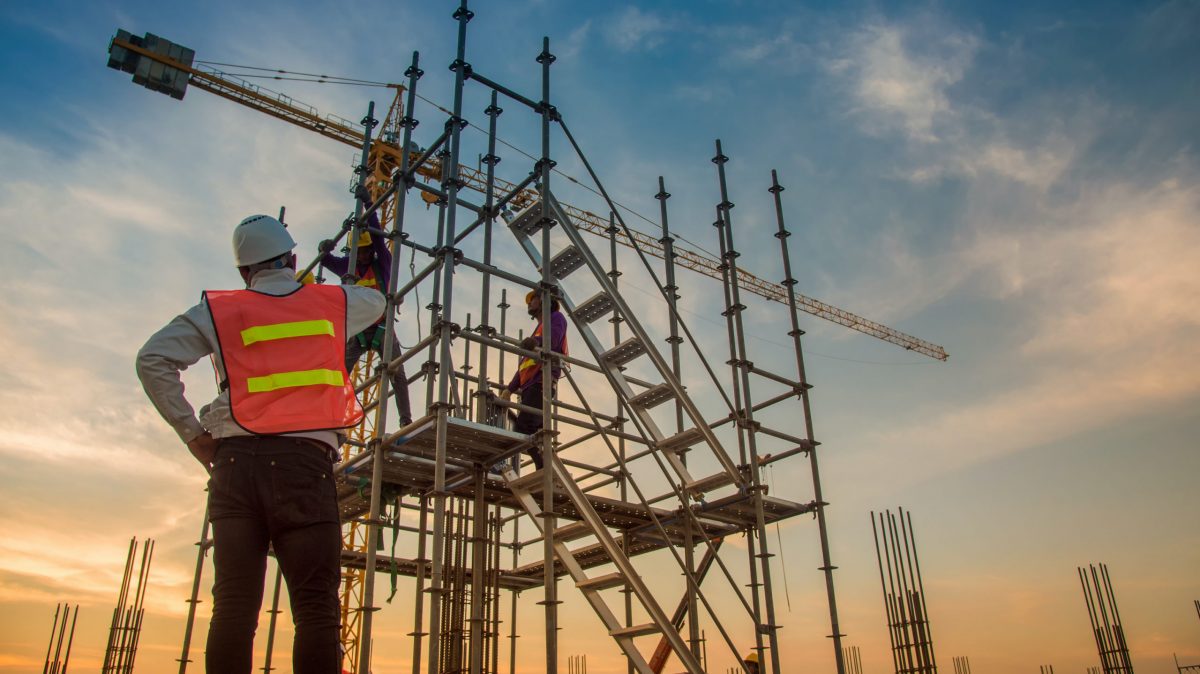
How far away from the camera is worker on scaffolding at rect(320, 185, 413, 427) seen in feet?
35.1

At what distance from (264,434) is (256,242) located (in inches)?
42.3

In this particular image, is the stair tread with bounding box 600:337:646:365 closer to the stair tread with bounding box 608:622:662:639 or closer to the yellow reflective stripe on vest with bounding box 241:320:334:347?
the stair tread with bounding box 608:622:662:639

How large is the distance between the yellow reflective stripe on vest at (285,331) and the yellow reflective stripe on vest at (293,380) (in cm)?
18

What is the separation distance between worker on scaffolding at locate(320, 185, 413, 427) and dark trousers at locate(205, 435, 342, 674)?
6651 millimetres

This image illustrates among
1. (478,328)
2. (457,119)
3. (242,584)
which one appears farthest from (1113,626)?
(242,584)

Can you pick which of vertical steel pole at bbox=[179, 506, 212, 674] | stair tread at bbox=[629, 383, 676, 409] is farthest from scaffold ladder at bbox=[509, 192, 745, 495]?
vertical steel pole at bbox=[179, 506, 212, 674]

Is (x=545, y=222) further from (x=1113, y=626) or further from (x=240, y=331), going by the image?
(x=1113, y=626)

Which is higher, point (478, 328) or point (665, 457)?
point (478, 328)

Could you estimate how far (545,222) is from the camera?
32.1ft

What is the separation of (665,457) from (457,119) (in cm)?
487

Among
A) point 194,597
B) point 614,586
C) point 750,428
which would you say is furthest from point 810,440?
point 194,597

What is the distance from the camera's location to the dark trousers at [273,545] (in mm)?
3729

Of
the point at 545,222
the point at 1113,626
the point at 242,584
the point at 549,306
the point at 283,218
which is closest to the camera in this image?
the point at 242,584

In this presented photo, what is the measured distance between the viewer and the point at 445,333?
27.5 ft
